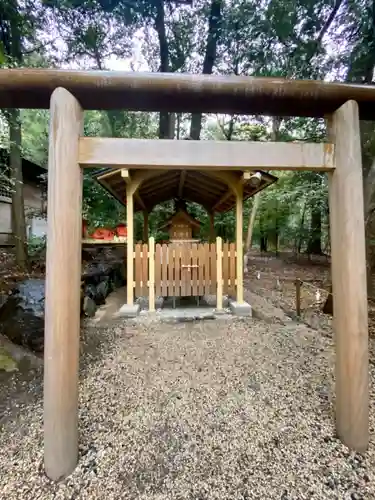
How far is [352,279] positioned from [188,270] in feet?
12.5

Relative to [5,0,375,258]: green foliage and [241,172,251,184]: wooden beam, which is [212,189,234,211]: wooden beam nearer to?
[241,172,251,184]: wooden beam

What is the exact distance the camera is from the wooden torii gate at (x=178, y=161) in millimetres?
1709

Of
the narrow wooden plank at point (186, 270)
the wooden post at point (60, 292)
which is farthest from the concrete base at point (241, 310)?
the wooden post at point (60, 292)

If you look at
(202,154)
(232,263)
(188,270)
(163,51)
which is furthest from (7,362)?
(163,51)

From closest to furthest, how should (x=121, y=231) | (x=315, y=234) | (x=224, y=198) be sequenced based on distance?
(x=121, y=231)
(x=224, y=198)
(x=315, y=234)

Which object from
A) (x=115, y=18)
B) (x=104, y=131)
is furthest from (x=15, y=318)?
(x=104, y=131)

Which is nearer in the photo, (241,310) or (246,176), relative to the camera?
(246,176)

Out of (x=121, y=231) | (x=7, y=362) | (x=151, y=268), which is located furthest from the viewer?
(x=121, y=231)

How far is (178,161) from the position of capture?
183 cm

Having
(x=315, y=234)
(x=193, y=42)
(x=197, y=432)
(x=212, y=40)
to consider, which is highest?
(x=193, y=42)

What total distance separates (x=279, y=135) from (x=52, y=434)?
478 inches

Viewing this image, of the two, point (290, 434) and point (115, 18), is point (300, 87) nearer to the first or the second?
point (290, 434)

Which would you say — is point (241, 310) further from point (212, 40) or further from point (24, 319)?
point (212, 40)

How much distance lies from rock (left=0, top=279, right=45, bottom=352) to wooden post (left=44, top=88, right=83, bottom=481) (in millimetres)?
1856
